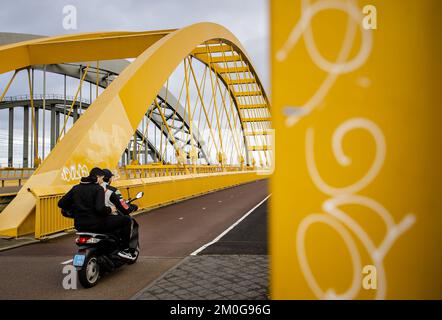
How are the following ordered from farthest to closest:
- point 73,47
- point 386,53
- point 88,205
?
point 73,47 < point 88,205 < point 386,53

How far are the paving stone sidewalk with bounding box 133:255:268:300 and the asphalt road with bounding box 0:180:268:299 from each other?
29 cm

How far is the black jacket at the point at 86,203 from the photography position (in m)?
4.46

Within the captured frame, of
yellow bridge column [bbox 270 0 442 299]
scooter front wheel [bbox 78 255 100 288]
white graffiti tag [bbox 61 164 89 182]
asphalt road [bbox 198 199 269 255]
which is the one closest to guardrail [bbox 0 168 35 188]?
white graffiti tag [bbox 61 164 89 182]

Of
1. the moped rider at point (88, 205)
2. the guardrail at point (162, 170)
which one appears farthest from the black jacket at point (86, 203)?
the guardrail at point (162, 170)

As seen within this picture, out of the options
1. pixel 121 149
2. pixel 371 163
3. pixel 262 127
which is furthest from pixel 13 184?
pixel 262 127

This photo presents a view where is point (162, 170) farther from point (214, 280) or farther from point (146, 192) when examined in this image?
point (214, 280)

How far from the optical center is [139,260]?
5.62 metres

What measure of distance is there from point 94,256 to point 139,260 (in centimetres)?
126

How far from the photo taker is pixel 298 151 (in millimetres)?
2152

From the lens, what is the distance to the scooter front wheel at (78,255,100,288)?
4230 millimetres

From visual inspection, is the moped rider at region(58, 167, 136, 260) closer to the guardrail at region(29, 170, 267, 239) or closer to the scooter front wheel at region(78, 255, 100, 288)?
the scooter front wheel at region(78, 255, 100, 288)

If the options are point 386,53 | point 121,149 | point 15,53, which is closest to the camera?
point 386,53

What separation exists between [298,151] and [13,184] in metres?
26.7
